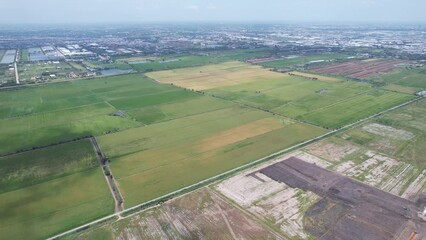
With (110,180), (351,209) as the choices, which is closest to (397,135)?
(351,209)

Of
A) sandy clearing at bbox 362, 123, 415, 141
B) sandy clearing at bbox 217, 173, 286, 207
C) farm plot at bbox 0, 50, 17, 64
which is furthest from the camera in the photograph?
farm plot at bbox 0, 50, 17, 64

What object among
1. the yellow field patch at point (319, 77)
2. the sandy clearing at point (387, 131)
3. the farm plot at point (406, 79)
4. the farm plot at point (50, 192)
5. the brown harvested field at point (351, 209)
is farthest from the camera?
the yellow field patch at point (319, 77)

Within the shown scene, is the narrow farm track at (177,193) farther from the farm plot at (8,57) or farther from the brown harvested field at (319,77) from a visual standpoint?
the farm plot at (8,57)

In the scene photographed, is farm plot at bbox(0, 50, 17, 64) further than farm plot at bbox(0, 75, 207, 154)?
Yes

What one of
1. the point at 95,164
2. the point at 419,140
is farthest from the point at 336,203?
the point at 95,164

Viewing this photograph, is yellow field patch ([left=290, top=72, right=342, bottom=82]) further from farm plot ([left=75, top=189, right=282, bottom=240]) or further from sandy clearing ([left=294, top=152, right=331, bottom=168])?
farm plot ([left=75, top=189, right=282, bottom=240])

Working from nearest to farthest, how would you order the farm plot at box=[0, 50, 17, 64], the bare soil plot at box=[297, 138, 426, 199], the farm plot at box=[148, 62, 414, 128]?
1. the bare soil plot at box=[297, 138, 426, 199]
2. the farm plot at box=[148, 62, 414, 128]
3. the farm plot at box=[0, 50, 17, 64]

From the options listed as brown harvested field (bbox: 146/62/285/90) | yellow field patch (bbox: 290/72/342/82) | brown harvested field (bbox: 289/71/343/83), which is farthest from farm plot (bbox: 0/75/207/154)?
yellow field patch (bbox: 290/72/342/82)

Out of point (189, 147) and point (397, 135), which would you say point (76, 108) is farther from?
point (397, 135)

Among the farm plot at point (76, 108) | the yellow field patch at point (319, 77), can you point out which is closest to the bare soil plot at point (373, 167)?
the farm plot at point (76, 108)
